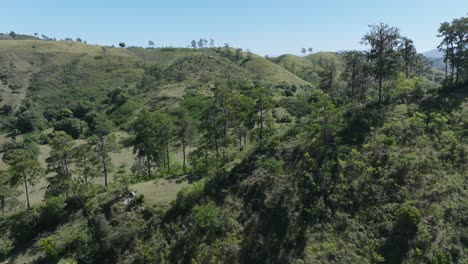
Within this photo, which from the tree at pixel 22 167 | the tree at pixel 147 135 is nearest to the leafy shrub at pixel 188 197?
the tree at pixel 147 135

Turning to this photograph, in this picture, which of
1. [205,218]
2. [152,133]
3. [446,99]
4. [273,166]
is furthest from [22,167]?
[446,99]

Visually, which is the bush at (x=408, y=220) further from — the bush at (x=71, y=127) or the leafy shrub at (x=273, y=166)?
the bush at (x=71, y=127)

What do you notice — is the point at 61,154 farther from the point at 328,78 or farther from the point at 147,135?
the point at 328,78

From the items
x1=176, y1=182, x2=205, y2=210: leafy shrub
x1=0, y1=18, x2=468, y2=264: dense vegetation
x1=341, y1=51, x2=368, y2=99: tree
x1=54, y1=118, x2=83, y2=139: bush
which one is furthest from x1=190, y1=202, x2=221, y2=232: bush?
x1=54, y1=118, x2=83, y2=139: bush

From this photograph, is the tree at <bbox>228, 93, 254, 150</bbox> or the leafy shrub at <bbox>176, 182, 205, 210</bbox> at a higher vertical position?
the tree at <bbox>228, 93, 254, 150</bbox>

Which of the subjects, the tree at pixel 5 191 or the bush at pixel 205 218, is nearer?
the bush at pixel 205 218

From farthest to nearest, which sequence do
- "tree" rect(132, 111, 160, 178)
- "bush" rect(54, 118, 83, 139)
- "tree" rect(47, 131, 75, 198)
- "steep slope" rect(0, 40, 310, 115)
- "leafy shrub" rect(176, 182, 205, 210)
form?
1. "steep slope" rect(0, 40, 310, 115)
2. "bush" rect(54, 118, 83, 139)
3. "tree" rect(132, 111, 160, 178)
4. "tree" rect(47, 131, 75, 198)
5. "leafy shrub" rect(176, 182, 205, 210)

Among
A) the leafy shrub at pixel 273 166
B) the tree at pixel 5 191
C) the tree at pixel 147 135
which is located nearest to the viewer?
the leafy shrub at pixel 273 166

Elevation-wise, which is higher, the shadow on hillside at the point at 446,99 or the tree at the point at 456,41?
the tree at the point at 456,41

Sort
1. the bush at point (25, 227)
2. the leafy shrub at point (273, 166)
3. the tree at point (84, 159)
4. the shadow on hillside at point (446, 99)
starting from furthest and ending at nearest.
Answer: the tree at point (84, 159) → the shadow on hillside at point (446, 99) → the bush at point (25, 227) → the leafy shrub at point (273, 166)

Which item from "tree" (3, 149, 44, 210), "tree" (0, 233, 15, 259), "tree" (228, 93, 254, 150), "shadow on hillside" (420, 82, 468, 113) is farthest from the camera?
"tree" (228, 93, 254, 150)

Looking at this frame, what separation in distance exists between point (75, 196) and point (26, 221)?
5632 millimetres

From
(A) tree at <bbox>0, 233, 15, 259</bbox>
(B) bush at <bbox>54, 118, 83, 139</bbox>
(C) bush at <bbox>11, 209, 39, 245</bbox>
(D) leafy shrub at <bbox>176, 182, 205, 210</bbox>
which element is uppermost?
(B) bush at <bbox>54, 118, 83, 139</bbox>

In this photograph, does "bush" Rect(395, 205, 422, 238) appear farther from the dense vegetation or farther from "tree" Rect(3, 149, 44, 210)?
"tree" Rect(3, 149, 44, 210)
